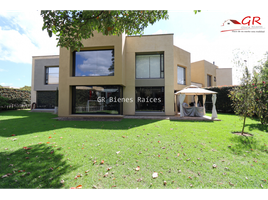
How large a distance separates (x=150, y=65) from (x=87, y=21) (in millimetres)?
9041

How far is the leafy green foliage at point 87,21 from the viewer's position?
11.9 ft

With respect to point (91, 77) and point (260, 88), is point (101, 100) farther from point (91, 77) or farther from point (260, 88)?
point (260, 88)

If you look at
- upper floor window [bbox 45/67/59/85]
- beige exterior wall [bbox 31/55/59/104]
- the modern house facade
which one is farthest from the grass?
beige exterior wall [bbox 31/55/59/104]

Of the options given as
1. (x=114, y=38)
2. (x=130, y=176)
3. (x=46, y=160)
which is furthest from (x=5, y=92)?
(x=130, y=176)

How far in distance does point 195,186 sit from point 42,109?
19184 mm

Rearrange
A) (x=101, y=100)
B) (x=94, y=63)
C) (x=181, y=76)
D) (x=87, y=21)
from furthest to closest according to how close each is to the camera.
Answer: (x=181, y=76), (x=94, y=63), (x=101, y=100), (x=87, y=21)

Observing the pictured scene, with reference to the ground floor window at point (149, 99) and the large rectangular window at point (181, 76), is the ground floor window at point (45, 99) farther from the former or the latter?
the large rectangular window at point (181, 76)

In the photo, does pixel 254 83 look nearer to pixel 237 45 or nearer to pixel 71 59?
pixel 237 45

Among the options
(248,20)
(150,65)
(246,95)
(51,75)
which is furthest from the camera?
(51,75)

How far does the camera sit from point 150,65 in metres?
12.2

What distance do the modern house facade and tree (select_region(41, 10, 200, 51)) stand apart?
4.79 m

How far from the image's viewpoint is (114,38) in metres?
9.98

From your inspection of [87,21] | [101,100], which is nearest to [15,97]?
[101,100]

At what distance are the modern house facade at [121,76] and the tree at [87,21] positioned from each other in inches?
189
